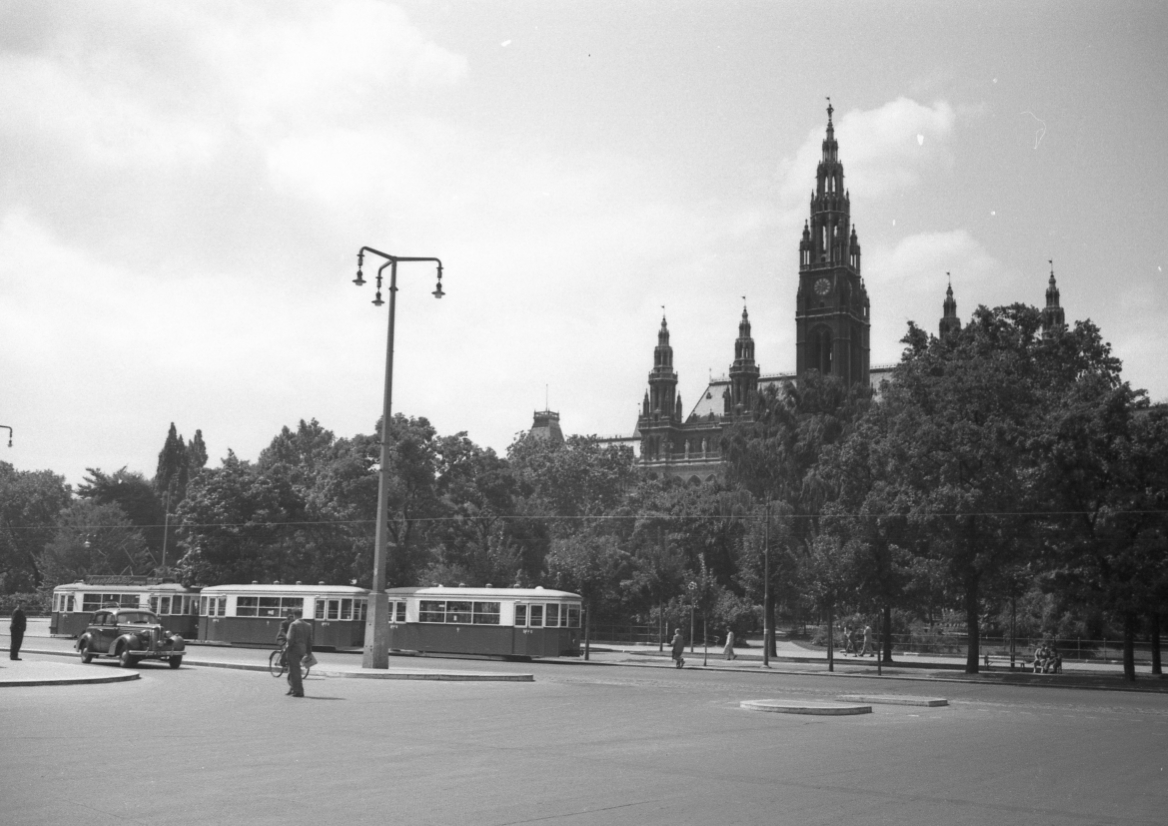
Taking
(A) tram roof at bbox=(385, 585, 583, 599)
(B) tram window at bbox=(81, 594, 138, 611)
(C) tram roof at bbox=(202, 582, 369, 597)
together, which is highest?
(A) tram roof at bbox=(385, 585, 583, 599)

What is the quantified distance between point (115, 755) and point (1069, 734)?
15516mm

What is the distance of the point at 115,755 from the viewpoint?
518 inches

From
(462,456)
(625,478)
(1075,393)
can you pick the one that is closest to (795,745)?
(1075,393)

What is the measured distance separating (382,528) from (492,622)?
14.9 meters

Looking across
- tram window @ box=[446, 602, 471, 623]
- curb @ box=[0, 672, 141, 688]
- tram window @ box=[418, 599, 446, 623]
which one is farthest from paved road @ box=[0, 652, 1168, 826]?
tram window @ box=[418, 599, 446, 623]

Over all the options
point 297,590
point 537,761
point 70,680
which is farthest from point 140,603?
point 537,761

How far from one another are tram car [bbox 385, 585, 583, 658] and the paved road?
67.7ft

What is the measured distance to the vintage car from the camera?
3120cm

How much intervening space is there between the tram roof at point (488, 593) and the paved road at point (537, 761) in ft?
68.1

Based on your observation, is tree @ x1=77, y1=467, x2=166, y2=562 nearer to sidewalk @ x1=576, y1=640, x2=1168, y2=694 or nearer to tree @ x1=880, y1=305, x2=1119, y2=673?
sidewalk @ x1=576, y1=640, x2=1168, y2=694

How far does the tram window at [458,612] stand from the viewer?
155 ft

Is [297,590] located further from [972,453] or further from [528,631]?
[972,453]

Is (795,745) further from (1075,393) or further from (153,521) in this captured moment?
(153,521)

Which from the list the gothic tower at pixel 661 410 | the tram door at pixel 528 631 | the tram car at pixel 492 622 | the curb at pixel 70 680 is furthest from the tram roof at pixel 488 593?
the gothic tower at pixel 661 410
